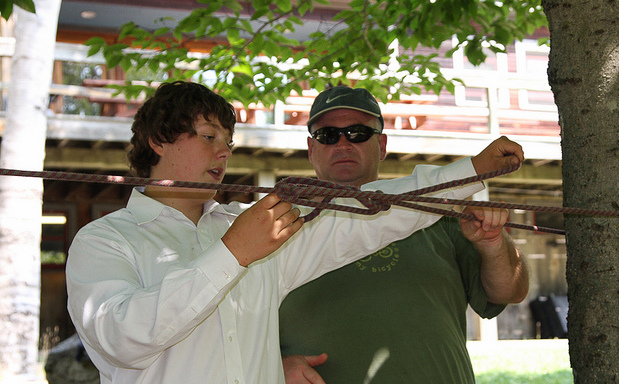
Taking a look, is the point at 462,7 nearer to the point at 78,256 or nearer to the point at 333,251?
the point at 333,251

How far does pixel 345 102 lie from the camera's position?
2.92 metres

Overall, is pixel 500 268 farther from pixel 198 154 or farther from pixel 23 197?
pixel 23 197

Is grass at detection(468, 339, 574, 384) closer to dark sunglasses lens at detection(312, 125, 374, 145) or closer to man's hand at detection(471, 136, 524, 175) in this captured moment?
dark sunglasses lens at detection(312, 125, 374, 145)

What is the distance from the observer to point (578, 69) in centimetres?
195

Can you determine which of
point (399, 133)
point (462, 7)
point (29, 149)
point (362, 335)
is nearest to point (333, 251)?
point (362, 335)

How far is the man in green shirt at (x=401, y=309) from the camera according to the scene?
2375 millimetres

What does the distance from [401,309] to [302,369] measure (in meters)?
0.43

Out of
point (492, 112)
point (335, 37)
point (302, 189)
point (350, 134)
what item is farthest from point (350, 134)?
point (492, 112)

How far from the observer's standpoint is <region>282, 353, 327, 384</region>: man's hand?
2.22m

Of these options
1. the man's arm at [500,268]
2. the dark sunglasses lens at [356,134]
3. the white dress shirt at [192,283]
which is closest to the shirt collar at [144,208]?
the white dress shirt at [192,283]

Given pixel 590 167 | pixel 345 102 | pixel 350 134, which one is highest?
Result: pixel 345 102

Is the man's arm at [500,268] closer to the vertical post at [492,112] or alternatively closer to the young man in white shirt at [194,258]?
the young man in white shirt at [194,258]

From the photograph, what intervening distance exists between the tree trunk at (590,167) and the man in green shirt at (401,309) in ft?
1.19

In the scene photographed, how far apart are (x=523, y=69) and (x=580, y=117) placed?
12.5m
